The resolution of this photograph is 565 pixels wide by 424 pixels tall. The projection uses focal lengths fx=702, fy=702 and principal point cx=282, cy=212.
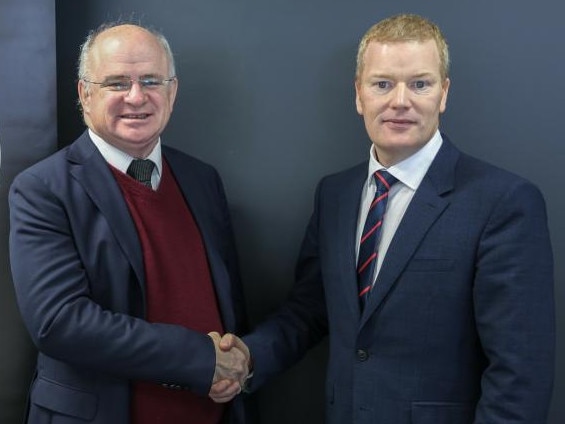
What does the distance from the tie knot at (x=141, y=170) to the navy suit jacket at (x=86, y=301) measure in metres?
0.08

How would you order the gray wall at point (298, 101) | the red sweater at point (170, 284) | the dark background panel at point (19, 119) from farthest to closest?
the gray wall at point (298, 101), the dark background panel at point (19, 119), the red sweater at point (170, 284)

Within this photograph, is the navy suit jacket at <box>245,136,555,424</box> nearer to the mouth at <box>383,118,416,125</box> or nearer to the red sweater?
the mouth at <box>383,118,416,125</box>

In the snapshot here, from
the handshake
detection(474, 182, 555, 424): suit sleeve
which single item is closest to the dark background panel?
the handshake

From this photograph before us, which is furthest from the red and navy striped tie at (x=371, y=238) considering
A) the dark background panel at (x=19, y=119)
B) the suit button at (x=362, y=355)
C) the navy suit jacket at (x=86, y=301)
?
the dark background panel at (x=19, y=119)

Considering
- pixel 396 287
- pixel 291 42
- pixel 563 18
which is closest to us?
pixel 396 287

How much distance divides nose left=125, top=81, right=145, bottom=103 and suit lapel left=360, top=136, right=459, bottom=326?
0.76 meters

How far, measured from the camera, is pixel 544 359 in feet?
5.16

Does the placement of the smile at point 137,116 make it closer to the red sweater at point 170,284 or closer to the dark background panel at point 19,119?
the red sweater at point 170,284

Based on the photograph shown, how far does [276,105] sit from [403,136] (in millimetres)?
659

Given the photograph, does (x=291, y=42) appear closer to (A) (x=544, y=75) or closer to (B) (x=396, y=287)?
(A) (x=544, y=75)

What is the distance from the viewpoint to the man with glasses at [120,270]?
1.72 m

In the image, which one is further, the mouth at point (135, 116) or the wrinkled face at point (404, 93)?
the mouth at point (135, 116)

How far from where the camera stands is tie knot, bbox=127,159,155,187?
192 centimetres

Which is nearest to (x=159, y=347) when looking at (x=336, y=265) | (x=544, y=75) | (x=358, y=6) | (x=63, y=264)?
(x=63, y=264)
